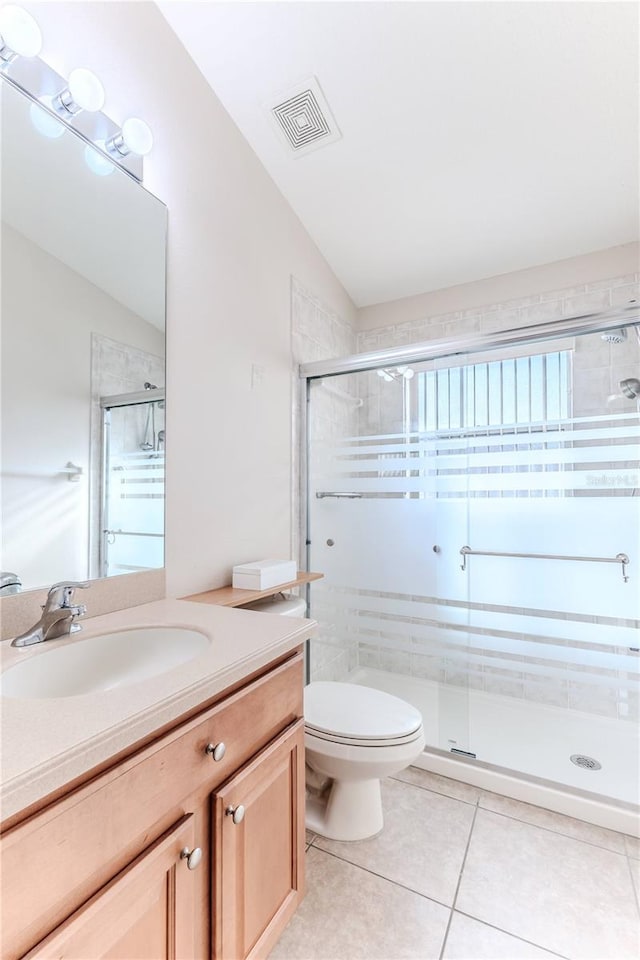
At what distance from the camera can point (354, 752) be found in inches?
54.1

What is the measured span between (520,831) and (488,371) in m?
1.91

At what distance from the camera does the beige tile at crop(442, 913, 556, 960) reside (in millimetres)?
1094

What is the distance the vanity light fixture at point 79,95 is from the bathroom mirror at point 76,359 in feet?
0.16

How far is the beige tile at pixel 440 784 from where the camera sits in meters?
1.69

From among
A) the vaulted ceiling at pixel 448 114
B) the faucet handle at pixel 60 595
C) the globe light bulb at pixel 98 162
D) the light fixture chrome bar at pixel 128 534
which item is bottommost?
the faucet handle at pixel 60 595

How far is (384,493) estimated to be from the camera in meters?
2.15

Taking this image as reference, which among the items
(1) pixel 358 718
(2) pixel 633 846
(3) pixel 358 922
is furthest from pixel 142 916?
(2) pixel 633 846

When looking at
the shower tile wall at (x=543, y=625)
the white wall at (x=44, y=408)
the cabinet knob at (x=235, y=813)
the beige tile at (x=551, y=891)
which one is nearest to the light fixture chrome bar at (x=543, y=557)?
the shower tile wall at (x=543, y=625)

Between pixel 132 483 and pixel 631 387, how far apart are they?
85.7 inches

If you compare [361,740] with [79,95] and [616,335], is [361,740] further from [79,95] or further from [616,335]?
[79,95]

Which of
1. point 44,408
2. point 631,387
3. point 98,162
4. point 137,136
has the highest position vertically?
point 137,136

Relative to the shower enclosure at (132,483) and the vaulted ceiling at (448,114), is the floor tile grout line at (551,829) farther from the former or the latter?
the vaulted ceiling at (448,114)

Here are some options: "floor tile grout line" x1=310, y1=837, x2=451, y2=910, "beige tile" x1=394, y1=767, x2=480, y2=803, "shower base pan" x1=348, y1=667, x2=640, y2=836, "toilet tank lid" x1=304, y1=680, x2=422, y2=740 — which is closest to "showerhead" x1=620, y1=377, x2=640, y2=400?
"shower base pan" x1=348, y1=667, x2=640, y2=836

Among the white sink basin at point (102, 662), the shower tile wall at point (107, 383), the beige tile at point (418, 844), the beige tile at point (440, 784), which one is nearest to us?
the white sink basin at point (102, 662)
